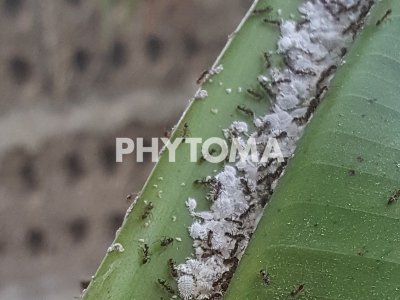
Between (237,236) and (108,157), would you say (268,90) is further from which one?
(108,157)

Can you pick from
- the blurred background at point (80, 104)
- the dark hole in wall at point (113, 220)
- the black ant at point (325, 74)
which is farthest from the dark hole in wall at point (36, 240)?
the black ant at point (325, 74)

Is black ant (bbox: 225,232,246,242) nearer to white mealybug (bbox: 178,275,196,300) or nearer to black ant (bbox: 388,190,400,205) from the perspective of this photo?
white mealybug (bbox: 178,275,196,300)

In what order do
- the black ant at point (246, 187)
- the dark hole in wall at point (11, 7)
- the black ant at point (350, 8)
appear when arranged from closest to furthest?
the black ant at point (246, 187), the black ant at point (350, 8), the dark hole in wall at point (11, 7)

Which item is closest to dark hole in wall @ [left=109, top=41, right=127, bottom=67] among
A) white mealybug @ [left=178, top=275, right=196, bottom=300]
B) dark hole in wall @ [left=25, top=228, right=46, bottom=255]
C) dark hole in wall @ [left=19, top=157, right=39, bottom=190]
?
dark hole in wall @ [left=19, top=157, right=39, bottom=190]

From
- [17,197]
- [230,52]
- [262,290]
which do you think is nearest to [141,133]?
[17,197]

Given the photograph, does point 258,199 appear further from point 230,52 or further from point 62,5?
point 62,5

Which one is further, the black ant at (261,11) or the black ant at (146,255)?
the black ant at (261,11)

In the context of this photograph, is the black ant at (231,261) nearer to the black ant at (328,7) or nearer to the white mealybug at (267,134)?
the white mealybug at (267,134)
